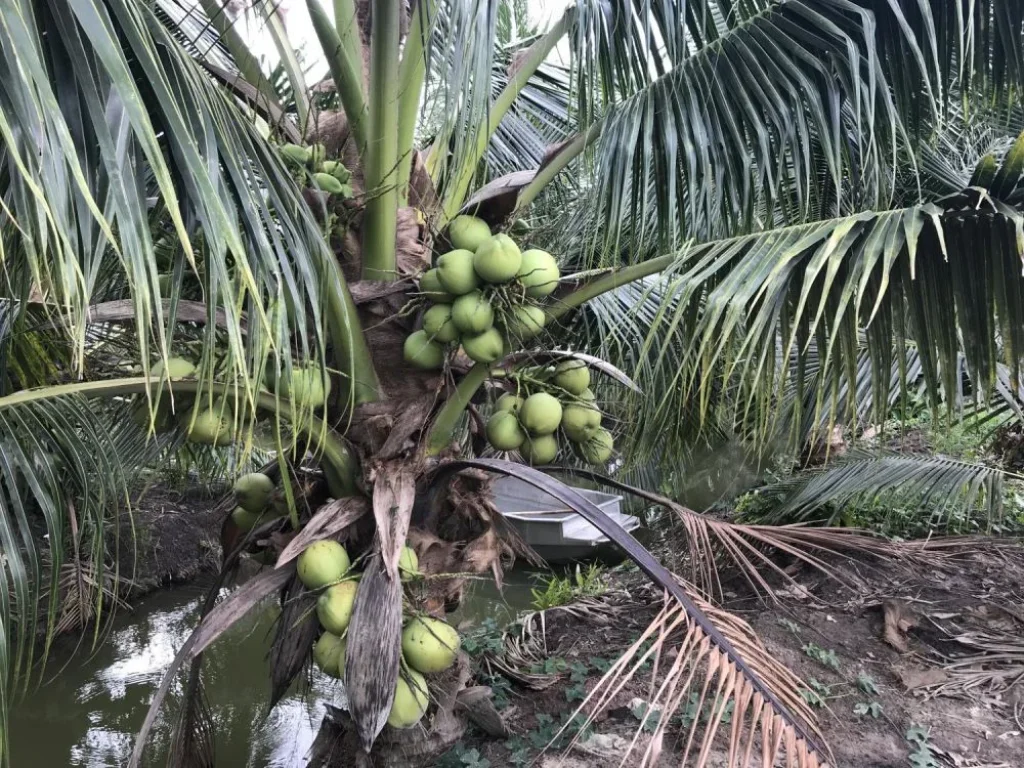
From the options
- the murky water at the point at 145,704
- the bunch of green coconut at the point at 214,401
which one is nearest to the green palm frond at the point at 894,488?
the murky water at the point at 145,704

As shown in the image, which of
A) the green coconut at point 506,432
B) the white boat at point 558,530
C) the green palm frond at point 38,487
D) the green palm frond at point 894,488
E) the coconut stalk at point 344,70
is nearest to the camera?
the green palm frond at point 38,487

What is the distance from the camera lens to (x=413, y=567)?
182cm

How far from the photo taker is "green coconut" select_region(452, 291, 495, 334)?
1564 mm

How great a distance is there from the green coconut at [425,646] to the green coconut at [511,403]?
22.1 inches

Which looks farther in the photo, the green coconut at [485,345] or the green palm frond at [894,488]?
the green palm frond at [894,488]

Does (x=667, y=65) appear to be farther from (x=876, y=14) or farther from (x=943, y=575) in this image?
(x=943, y=575)

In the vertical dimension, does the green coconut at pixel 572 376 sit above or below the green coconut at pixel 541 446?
above

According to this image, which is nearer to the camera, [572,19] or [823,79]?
[823,79]

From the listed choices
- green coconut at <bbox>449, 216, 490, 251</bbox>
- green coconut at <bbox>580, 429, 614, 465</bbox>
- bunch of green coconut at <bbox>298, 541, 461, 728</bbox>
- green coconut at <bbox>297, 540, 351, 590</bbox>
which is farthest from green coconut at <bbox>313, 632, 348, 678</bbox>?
green coconut at <bbox>449, 216, 490, 251</bbox>

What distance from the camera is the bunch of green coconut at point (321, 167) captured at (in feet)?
5.68

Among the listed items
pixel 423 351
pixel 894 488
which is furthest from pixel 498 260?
pixel 894 488

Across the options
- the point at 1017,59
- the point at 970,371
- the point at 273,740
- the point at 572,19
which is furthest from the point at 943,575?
the point at 273,740

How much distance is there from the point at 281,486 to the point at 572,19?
1.49m

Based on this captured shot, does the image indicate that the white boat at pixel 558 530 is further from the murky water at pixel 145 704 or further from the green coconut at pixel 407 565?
the green coconut at pixel 407 565
